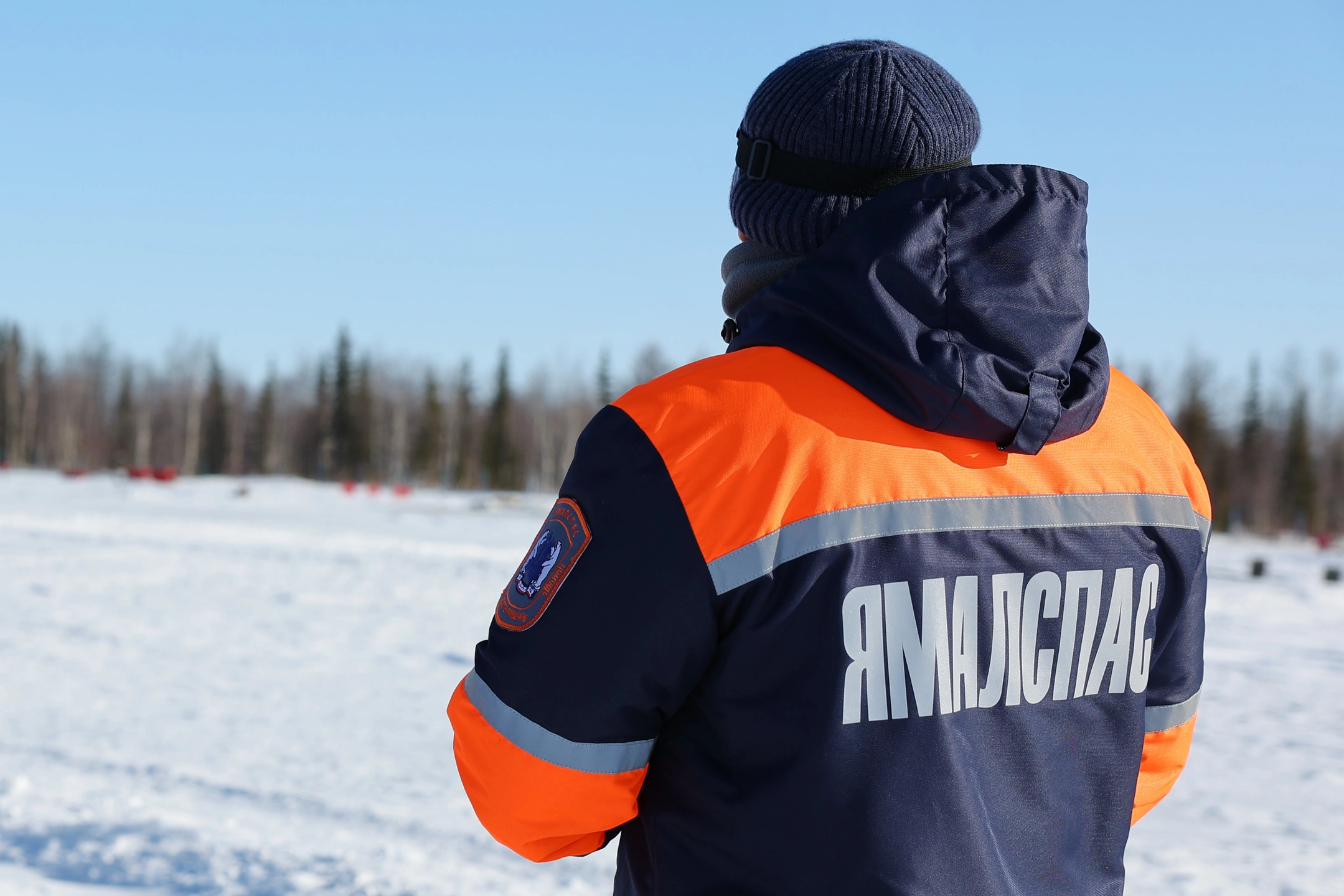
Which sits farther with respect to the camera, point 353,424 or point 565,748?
point 353,424

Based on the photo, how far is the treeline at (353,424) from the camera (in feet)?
161

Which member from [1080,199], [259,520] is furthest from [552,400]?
[1080,199]

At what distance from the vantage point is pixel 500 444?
55500mm

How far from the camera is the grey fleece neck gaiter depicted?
130 cm

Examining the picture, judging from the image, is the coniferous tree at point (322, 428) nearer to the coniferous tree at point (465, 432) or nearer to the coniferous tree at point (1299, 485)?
the coniferous tree at point (465, 432)

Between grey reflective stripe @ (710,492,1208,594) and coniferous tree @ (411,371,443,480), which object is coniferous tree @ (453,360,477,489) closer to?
coniferous tree @ (411,371,443,480)

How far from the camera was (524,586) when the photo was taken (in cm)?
116

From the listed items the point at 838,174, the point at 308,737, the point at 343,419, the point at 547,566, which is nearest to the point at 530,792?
the point at 547,566

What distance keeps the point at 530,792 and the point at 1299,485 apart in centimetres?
5153

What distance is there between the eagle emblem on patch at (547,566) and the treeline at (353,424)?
5118 centimetres

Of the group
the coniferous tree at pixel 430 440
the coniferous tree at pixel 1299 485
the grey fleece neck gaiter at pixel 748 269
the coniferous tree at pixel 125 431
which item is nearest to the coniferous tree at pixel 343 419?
the coniferous tree at pixel 430 440

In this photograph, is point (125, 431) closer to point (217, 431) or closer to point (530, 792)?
point (217, 431)

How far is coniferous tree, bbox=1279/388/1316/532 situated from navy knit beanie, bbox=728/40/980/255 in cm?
5095

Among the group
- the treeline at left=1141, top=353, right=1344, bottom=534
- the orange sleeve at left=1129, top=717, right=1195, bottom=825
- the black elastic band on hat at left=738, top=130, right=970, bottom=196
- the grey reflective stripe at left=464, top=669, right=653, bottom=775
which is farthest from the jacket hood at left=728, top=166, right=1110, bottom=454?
the treeline at left=1141, top=353, right=1344, bottom=534
